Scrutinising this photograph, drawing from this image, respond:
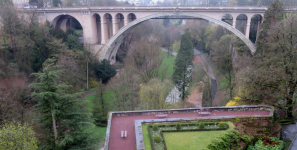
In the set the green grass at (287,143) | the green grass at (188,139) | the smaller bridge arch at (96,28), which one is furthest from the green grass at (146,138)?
the smaller bridge arch at (96,28)

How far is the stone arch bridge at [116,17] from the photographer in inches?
1171

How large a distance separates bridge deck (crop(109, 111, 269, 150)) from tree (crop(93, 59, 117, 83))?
17.5 m

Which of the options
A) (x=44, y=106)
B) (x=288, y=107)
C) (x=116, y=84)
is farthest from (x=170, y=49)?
(x=44, y=106)

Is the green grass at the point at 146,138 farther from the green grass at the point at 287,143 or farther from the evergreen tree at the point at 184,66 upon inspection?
the evergreen tree at the point at 184,66

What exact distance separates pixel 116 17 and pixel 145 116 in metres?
23.0

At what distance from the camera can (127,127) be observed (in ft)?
46.2

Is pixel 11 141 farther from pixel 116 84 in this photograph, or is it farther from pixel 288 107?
pixel 288 107

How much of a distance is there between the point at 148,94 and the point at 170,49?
33.9 m

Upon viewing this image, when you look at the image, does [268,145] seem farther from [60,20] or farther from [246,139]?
[60,20]

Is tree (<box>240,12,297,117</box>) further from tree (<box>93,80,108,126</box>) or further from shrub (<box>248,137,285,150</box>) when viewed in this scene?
tree (<box>93,80,108,126</box>)

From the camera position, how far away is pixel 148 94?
2208 cm

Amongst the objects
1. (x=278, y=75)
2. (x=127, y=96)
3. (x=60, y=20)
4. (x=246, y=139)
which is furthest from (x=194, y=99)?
(x=60, y=20)

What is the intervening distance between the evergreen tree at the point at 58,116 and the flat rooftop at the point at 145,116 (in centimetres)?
164

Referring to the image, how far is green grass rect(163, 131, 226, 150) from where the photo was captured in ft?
39.8
